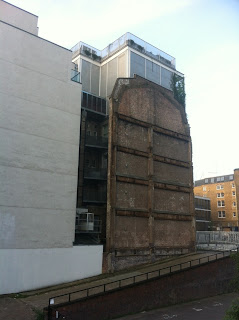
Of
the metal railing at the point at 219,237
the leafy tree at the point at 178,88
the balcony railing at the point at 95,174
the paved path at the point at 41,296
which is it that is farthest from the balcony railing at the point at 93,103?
the metal railing at the point at 219,237

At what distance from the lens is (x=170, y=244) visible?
1120 inches

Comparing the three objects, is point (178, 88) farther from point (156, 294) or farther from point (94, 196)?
point (156, 294)

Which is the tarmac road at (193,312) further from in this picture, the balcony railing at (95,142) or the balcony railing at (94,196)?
the balcony railing at (95,142)

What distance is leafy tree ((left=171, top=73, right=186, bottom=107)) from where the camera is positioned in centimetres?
3353

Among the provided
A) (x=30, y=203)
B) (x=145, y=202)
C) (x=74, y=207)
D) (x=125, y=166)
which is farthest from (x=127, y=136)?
(x=30, y=203)

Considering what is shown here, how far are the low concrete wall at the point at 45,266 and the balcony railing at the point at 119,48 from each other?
785 inches

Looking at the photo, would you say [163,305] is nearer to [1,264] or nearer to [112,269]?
[112,269]

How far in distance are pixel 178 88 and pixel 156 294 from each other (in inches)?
893

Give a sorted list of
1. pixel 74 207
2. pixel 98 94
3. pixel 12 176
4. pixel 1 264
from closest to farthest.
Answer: pixel 1 264, pixel 12 176, pixel 74 207, pixel 98 94

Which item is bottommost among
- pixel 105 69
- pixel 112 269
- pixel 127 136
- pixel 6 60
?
pixel 112 269

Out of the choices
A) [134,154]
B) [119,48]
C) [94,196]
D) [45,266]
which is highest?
[119,48]

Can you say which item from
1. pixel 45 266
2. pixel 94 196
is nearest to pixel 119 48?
pixel 94 196

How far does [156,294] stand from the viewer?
64.1 feet

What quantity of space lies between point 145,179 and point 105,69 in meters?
12.8
